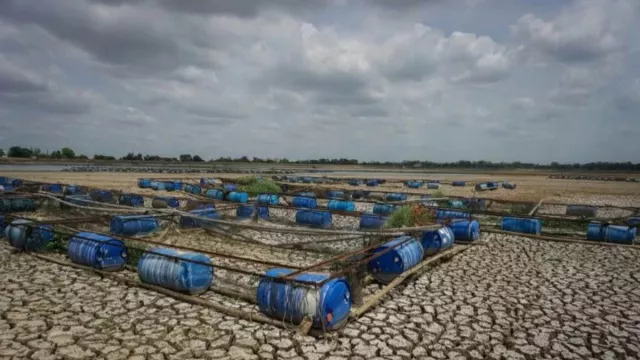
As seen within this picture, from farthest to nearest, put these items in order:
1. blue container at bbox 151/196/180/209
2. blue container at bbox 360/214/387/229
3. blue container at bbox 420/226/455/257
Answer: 1. blue container at bbox 151/196/180/209
2. blue container at bbox 360/214/387/229
3. blue container at bbox 420/226/455/257

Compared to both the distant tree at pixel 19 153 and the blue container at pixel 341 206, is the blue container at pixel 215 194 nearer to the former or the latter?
the blue container at pixel 341 206

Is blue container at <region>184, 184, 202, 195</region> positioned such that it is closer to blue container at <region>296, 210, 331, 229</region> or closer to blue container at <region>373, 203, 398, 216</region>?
blue container at <region>296, 210, 331, 229</region>

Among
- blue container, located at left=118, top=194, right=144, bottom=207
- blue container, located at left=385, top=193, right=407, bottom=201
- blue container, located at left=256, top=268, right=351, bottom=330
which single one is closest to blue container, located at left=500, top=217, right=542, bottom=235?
blue container, located at left=385, top=193, right=407, bottom=201

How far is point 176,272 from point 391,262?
4.11 meters

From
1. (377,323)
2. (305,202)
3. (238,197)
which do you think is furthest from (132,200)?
(377,323)

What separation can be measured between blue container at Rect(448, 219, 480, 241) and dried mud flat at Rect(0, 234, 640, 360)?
124 inches

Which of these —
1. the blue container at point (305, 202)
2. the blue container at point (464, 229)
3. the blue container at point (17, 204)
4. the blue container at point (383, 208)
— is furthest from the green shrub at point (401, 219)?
the blue container at point (17, 204)

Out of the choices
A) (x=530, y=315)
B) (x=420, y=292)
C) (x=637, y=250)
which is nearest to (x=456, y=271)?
(x=420, y=292)

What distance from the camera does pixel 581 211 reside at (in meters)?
18.4

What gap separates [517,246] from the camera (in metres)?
12.0

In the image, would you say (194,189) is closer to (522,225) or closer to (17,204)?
(17,204)

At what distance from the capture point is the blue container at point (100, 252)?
27.7 feet

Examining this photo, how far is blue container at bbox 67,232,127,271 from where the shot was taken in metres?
8.43

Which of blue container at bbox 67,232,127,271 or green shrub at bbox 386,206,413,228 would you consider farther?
green shrub at bbox 386,206,413,228
